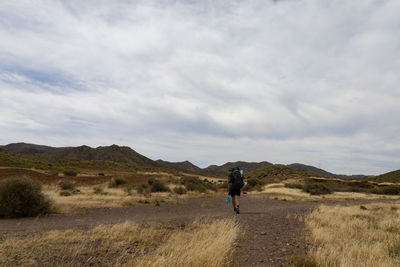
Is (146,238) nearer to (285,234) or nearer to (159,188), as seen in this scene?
(285,234)

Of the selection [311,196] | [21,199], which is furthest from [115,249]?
[311,196]

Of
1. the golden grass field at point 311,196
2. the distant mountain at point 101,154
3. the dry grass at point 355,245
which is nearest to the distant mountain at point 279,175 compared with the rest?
the golden grass field at point 311,196

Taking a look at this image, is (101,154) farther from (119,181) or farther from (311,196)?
(311,196)

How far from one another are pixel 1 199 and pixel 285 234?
11443 millimetres

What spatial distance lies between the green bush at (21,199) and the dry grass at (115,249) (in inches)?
224

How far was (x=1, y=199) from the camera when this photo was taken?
11484 millimetres

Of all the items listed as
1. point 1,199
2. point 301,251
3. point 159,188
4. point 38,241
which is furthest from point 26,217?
point 159,188

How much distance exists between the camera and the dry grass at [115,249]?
494 cm

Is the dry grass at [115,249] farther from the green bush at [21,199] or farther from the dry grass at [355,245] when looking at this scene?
the green bush at [21,199]

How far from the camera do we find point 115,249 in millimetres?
6023

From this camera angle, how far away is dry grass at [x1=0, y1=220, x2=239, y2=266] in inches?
194

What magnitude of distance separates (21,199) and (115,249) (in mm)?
8321

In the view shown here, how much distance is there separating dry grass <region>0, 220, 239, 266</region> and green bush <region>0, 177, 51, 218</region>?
569cm

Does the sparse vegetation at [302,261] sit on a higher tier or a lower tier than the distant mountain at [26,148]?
lower
